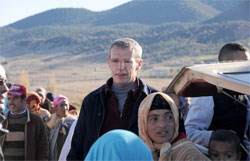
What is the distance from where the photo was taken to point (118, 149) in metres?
2.64

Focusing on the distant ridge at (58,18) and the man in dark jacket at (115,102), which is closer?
the man in dark jacket at (115,102)

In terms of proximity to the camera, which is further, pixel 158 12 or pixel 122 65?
pixel 158 12

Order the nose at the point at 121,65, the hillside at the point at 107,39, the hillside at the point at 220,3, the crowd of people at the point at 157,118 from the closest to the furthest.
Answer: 1. the crowd of people at the point at 157,118
2. the nose at the point at 121,65
3. the hillside at the point at 107,39
4. the hillside at the point at 220,3

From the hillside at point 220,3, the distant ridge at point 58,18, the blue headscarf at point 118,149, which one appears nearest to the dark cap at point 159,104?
the blue headscarf at point 118,149

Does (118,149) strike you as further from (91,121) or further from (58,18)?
(58,18)

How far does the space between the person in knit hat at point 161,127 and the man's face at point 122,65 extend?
1.89ft

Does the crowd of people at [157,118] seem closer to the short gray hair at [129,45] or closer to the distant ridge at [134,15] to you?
the short gray hair at [129,45]

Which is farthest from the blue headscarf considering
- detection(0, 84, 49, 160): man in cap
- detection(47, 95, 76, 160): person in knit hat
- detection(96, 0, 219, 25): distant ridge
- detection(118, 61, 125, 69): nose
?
detection(96, 0, 219, 25): distant ridge

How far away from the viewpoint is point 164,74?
96250 mm

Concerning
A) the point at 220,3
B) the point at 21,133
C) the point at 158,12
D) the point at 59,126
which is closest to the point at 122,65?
the point at 21,133

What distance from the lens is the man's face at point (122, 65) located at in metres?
4.58

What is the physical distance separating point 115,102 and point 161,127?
0.79 m

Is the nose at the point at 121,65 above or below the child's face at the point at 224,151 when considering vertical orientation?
above

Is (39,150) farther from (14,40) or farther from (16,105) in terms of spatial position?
(14,40)
